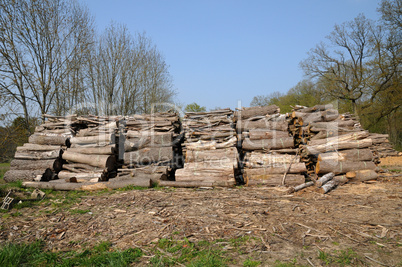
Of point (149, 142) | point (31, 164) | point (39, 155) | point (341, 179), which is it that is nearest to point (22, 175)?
point (31, 164)

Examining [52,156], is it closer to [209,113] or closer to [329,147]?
[209,113]

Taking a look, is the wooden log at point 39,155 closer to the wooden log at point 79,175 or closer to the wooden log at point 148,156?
the wooden log at point 79,175

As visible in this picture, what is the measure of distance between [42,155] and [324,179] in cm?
1029

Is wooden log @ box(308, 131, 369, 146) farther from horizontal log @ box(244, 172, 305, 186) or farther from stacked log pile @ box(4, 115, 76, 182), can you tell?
stacked log pile @ box(4, 115, 76, 182)

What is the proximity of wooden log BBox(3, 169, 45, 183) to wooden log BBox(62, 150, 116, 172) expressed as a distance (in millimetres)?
1034

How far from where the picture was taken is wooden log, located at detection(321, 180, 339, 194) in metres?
7.55

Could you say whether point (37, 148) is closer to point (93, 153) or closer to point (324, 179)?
point (93, 153)

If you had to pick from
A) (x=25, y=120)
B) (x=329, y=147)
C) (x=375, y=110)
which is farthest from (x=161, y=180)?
(x=375, y=110)

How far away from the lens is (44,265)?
3.67 meters

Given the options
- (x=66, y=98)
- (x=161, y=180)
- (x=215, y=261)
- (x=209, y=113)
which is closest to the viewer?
(x=215, y=261)

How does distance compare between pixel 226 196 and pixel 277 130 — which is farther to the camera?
pixel 277 130

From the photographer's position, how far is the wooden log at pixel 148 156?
9.84 meters

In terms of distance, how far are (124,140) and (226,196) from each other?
550cm

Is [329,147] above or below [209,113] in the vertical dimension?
below
